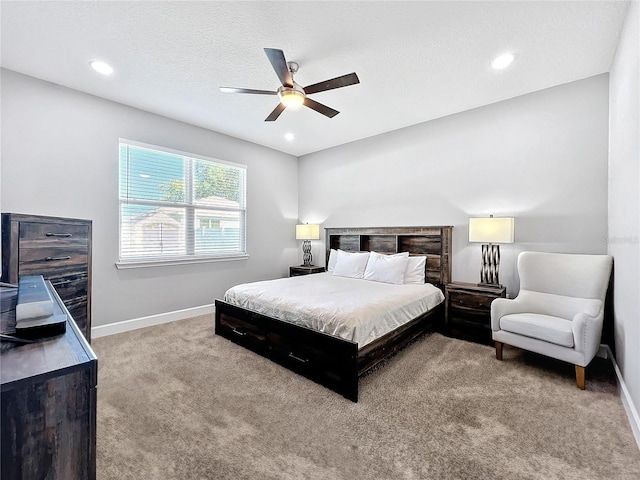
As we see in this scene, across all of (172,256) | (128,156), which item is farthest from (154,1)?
(172,256)

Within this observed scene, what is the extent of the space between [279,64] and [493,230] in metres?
2.73

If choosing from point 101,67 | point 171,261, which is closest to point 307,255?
point 171,261

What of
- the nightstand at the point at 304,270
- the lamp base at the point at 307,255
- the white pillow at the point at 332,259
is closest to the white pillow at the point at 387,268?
the white pillow at the point at 332,259

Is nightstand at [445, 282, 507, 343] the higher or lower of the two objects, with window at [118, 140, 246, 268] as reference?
lower

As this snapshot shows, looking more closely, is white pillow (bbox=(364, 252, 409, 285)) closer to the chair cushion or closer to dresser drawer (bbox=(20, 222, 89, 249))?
the chair cushion

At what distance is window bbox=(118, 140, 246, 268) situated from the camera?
147 inches

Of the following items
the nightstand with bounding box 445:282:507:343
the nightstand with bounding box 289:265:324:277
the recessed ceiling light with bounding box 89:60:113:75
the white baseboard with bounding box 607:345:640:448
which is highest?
the recessed ceiling light with bounding box 89:60:113:75

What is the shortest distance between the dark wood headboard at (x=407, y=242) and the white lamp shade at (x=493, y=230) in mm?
576

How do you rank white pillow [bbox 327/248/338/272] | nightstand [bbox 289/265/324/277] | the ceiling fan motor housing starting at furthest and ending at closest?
nightstand [bbox 289/265/324/277] < white pillow [bbox 327/248/338/272] < the ceiling fan motor housing

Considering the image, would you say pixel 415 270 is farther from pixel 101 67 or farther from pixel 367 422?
pixel 101 67

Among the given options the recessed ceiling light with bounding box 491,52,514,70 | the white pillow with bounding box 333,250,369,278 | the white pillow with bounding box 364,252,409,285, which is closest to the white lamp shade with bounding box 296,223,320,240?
the white pillow with bounding box 333,250,369,278

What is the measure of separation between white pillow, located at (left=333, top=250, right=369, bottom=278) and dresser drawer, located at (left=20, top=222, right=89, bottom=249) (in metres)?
3.03

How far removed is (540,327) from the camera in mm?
2480

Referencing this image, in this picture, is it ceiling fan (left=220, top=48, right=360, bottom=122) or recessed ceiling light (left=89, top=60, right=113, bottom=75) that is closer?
ceiling fan (left=220, top=48, right=360, bottom=122)
